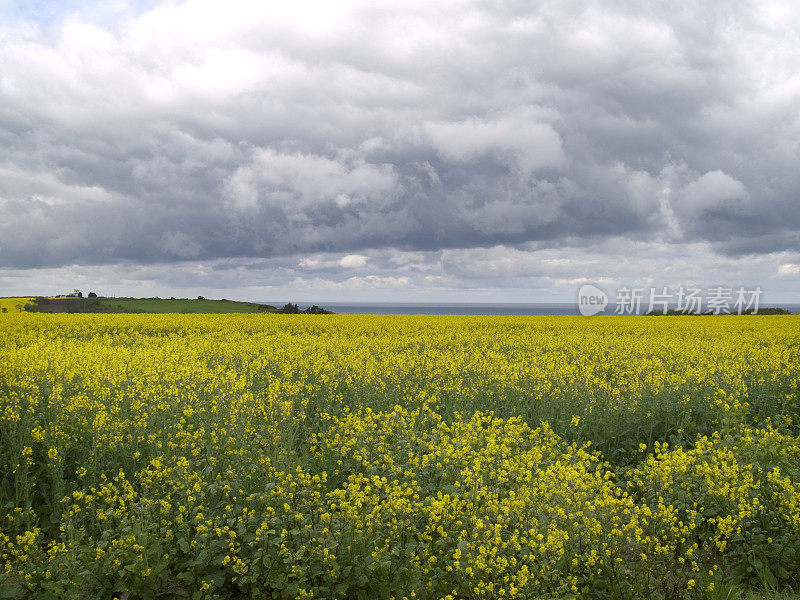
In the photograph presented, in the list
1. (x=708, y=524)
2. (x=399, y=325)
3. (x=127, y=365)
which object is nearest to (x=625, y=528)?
(x=708, y=524)

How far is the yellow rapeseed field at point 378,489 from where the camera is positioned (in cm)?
477

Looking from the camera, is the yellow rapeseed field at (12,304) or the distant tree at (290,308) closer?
the yellow rapeseed field at (12,304)

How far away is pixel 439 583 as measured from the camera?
16.0 feet

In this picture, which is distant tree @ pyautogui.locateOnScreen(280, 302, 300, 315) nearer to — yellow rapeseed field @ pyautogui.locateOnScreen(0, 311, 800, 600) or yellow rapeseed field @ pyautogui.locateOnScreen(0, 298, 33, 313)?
yellow rapeseed field @ pyautogui.locateOnScreen(0, 298, 33, 313)

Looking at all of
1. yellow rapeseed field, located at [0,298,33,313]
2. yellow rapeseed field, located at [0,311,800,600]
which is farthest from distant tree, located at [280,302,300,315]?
yellow rapeseed field, located at [0,311,800,600]

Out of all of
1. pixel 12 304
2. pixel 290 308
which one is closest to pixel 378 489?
pixel 290 308

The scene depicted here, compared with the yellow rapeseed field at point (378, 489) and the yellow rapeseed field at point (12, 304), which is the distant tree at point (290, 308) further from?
the yellow rapeseed field at point (378, 489)

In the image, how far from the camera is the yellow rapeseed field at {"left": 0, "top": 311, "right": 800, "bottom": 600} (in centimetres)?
477

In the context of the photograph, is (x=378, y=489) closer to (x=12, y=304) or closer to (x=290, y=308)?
(x=290, y=308)

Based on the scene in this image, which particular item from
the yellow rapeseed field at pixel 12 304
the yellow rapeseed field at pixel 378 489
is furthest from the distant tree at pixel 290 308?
the yellow rapeseed field at pixel 378 489

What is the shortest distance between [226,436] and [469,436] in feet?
10.3

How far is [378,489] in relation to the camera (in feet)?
18.7

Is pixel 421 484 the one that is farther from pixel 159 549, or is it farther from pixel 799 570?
pixel 799 570

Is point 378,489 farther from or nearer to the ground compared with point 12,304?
nearer to the ground
